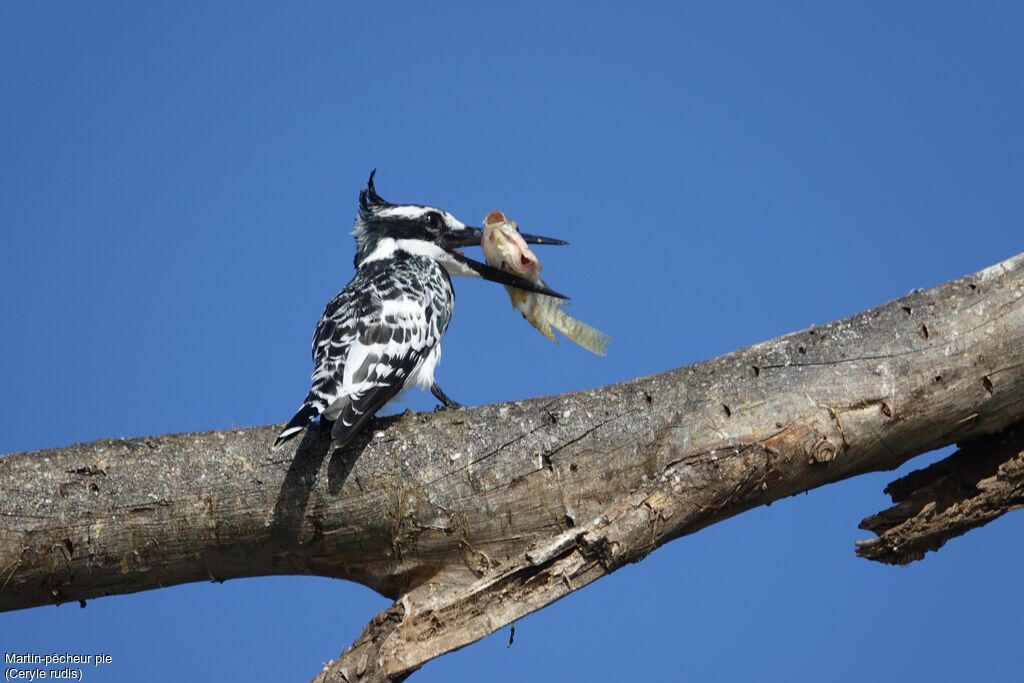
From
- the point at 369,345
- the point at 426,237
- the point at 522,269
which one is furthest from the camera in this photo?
the point at 426,237

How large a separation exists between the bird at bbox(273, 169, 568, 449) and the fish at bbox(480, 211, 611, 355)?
5 cm

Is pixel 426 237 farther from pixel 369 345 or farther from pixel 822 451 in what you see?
pixel 822 451

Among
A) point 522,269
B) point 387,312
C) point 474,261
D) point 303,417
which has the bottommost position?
point 303,417

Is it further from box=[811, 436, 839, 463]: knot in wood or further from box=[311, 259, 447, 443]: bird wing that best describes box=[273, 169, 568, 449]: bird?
box=[811, 436, 839, 463]: knot in wood

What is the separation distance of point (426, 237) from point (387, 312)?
122 cm

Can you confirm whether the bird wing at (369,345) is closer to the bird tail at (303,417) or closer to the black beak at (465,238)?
the bird tail at (303,417)

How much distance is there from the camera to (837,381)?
395 centimetres

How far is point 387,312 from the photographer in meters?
4.66

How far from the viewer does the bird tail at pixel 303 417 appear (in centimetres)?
377

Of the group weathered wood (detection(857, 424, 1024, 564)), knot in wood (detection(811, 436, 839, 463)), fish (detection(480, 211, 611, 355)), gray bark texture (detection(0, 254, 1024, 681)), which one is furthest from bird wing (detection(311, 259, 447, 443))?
weathered wood (detection(857, 424, 1024, 564))

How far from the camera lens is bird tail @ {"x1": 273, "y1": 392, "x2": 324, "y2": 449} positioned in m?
3.77

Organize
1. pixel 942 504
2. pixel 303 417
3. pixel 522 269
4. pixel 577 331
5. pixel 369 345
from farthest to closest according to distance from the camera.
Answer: pixel 522 269 → pixel 577 331 → pixel 369 345 → pixel 942 504 → pixel 303 417

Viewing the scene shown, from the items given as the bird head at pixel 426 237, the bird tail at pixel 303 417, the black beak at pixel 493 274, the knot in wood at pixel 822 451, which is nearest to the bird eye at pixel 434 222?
the bird head at pixel 426 237

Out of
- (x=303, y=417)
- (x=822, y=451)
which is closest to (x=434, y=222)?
(x=303, y=417)
